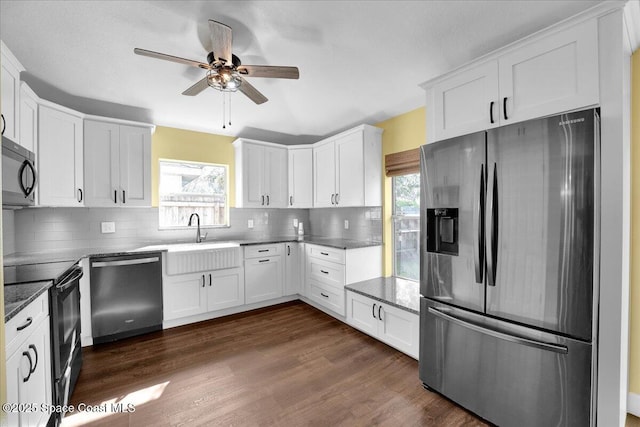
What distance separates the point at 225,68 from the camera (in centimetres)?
205

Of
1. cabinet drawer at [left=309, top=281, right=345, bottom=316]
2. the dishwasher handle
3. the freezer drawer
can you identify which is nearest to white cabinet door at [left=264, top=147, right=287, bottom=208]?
cabinet drawer at [left=309, top=281, right=345, bottom=316]

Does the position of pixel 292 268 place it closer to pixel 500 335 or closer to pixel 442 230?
pixel 442 230

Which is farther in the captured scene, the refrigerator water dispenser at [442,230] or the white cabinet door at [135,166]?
the white cabinet door at [135,166]

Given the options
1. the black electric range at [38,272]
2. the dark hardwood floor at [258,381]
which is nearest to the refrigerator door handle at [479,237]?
the dark hardwood floor at [258,381]

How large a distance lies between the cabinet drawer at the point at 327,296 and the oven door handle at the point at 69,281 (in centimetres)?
249

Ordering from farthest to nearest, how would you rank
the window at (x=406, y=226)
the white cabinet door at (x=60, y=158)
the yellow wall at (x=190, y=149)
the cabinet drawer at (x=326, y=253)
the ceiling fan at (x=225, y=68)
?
the yellow wall at (x=190, y=149)
the cabinet drawer at (x=326, y=253)
the window at (x=406, y=226)
the white cabinet door at (x=60, y=158)
the ceiling fan at (x=225, y=68)

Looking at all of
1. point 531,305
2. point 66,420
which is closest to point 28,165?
point 66,420

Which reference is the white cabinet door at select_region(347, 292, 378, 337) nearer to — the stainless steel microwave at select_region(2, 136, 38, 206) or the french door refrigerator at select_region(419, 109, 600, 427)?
the french door refrigerator at select_region(419, 109, 600, 427)

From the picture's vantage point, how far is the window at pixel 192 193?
12.4 feet

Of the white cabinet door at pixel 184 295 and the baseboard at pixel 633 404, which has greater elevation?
the white cabinet door at pixel 184 295

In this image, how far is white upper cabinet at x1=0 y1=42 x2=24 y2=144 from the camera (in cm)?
182

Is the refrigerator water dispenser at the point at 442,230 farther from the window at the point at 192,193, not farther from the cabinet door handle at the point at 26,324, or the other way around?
the window at the point at 192,193

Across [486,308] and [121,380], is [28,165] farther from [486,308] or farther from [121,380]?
[486,308]

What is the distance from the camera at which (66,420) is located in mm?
1876
